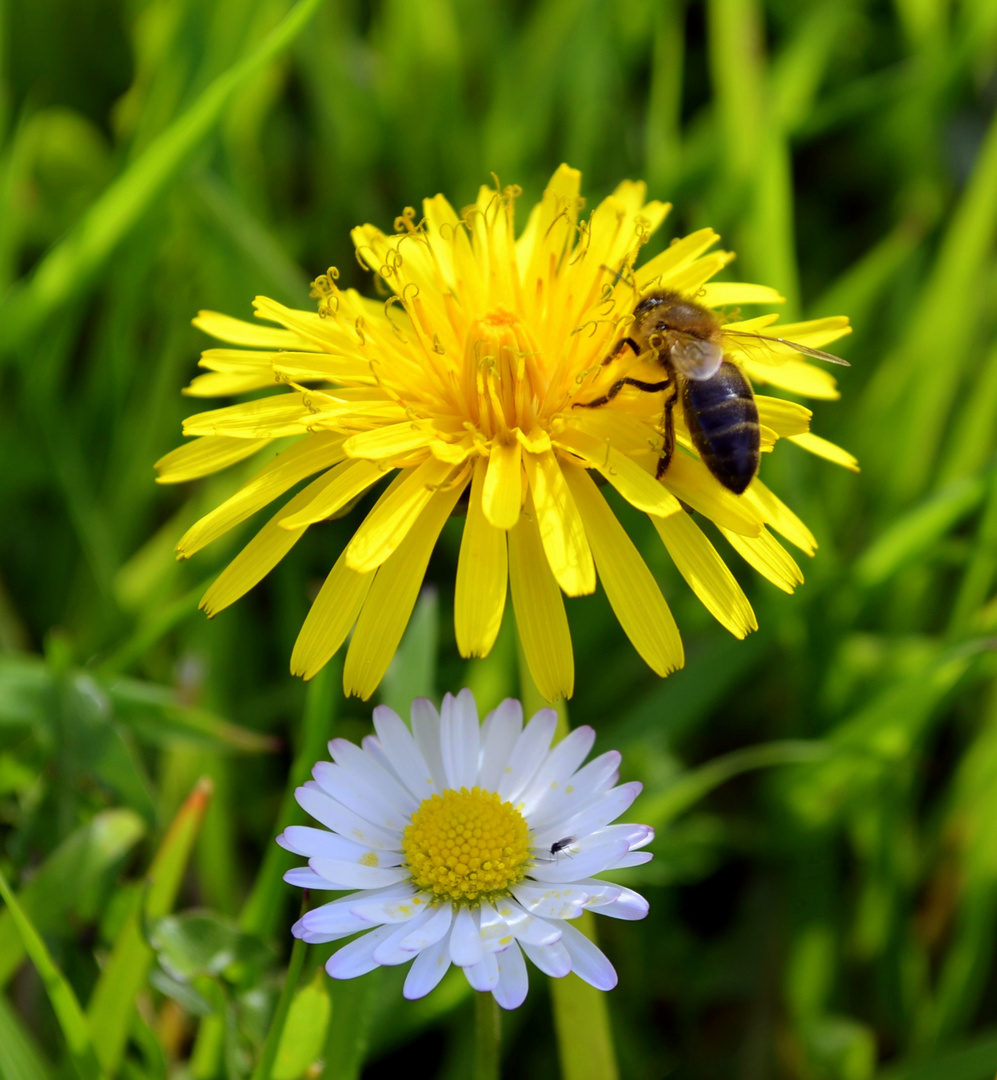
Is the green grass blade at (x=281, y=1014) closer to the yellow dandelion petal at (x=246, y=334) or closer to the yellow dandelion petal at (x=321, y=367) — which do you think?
the yellow dandelion petal at (x=321, y=367)

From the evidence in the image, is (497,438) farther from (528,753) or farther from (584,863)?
(584,863)

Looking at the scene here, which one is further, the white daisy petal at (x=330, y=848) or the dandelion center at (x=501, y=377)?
the dandelion center at (x=501, y=377)

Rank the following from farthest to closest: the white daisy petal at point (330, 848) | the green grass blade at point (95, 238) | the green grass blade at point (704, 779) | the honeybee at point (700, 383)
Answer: the green grass blade at point (95, 238) → the green grass blade at point (704, 779) → the honeybee at point (700, 383) → the white daisy petal at point (330, 848)

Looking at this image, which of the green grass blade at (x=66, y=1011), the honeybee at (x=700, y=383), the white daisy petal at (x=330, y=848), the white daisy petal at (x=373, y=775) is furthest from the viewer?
the honeybee at (x=700, y=383)

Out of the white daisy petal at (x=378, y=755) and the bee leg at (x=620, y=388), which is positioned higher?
the bee leg at (x=620, y=388)

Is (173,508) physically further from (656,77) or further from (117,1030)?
(656,77)

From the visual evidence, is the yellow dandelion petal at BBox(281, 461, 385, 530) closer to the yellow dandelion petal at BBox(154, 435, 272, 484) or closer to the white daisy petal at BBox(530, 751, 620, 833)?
the yellow dandelion petal at BBox(154, 435, 272, 484)

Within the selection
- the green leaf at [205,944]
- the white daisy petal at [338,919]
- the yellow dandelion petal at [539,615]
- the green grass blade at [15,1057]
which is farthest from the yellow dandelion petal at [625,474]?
the green grass blade at [15,1057]

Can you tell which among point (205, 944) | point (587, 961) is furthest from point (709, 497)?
point (205, 944)
